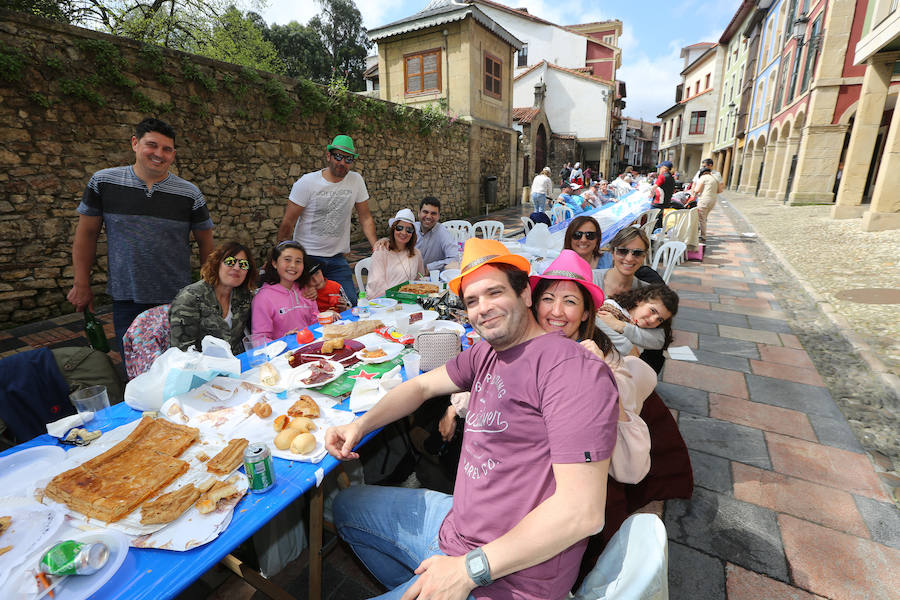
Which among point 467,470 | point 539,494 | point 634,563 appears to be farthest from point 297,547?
point 634,563

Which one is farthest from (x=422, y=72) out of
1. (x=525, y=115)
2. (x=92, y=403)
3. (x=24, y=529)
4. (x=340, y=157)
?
(x=24, y=529)

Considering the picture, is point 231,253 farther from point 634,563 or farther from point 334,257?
point 634,563

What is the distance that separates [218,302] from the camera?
2.71 meters

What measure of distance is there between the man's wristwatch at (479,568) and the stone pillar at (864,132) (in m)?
14.7

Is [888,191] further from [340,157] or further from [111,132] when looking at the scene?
[111,132]

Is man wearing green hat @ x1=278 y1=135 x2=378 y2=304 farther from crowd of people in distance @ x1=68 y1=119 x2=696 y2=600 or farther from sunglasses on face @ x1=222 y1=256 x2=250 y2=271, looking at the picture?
sunglasses on face @ x1=222 y1=256 x2=250 y2=271

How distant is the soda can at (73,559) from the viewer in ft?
3.44

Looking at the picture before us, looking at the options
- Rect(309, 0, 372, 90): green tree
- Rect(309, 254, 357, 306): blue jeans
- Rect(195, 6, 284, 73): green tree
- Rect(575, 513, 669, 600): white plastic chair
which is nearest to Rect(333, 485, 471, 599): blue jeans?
Rect(575, 513, 669, 600): white plastic chair

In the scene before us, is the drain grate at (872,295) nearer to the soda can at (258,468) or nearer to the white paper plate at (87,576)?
the soda can at (258,468)

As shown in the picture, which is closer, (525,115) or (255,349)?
(255,349)

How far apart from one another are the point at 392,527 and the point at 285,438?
0.59 meters

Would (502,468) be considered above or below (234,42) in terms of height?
A: below

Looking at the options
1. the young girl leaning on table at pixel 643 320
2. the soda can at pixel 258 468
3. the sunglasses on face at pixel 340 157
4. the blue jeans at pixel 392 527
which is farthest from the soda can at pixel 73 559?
the sunglasses on face at pixel 340 157

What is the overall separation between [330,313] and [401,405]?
1.49 metres
